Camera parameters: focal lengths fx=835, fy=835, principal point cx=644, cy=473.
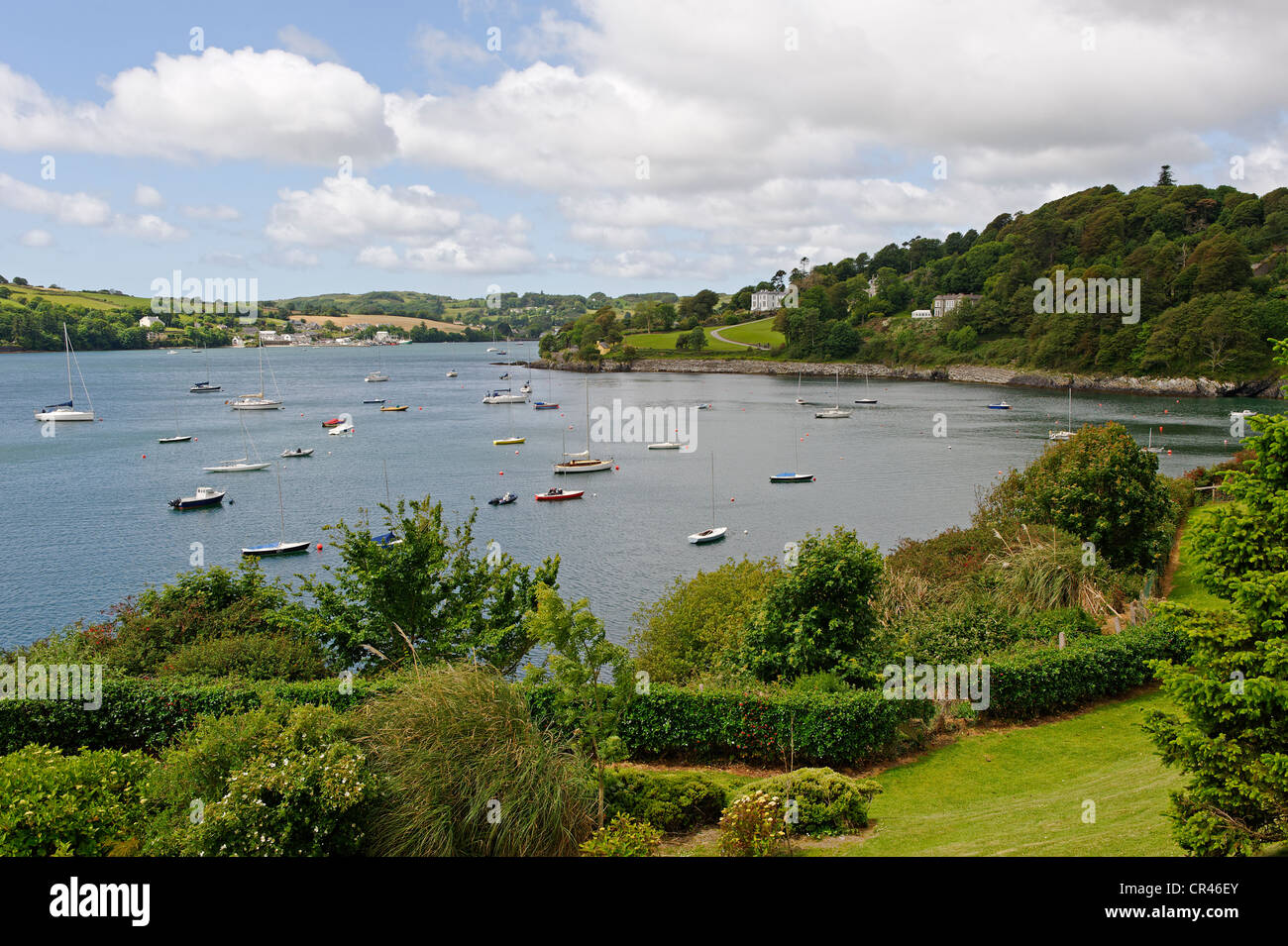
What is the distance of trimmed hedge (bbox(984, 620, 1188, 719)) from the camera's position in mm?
18250

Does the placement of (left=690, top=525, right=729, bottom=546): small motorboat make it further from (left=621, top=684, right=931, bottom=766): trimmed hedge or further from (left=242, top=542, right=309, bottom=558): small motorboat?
(left=621, top=684, right=931, bottom=766): trimmed hedge

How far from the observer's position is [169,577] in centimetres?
4241

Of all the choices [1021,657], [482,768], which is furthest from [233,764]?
[1021,657]

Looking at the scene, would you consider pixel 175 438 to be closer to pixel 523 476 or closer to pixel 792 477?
pixel 523 476

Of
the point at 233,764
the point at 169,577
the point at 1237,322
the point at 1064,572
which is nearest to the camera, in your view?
the point at 233,764

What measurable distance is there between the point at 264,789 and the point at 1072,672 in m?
16.5

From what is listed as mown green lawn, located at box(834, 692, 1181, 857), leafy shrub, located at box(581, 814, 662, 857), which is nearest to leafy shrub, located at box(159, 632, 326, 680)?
leafy shrub, located at box(581, 814, 662, 857)

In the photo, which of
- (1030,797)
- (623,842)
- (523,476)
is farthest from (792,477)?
(623,842)

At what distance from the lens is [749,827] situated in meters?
10.9

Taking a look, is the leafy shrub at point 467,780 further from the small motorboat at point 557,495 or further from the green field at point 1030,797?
the small motorboat at point 557,495
